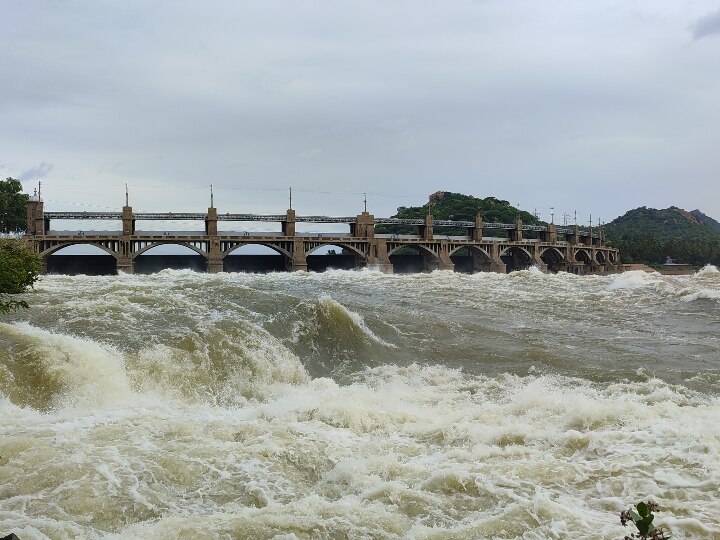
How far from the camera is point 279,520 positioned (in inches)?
264

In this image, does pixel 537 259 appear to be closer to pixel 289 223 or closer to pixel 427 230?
pixel 427 230

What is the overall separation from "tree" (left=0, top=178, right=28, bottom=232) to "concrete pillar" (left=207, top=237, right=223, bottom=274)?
1890cm

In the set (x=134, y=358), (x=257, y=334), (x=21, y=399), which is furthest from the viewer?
(x=257, y=334)

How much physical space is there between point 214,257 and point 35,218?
15.6 meters

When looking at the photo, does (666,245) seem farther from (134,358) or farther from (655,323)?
(134,358)

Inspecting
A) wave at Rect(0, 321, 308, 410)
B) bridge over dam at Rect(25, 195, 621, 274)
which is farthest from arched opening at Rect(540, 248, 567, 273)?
wave at Rect(0, 321, 308, 410)

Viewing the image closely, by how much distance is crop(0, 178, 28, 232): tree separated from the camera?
5971cm

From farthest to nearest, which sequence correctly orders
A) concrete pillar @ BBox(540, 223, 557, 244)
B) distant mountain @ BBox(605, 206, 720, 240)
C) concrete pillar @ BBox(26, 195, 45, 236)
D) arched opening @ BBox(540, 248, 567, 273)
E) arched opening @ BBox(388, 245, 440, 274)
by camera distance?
1. distant mountain @ BBox(605, 206, 720, 240)
2. arched opening @ BBox(540, 248, 567, 273)
3. concrete pillar @ BBox(540, 223, 557, 244)
4. arched opening @ BBox(388, 245, 440, 274)
5. concrete pillar @ BBox(26, 195, 45, 236)

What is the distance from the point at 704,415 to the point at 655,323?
13.9 meters

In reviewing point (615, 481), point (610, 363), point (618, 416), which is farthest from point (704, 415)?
point (610, 363)

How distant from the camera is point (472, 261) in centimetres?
8175

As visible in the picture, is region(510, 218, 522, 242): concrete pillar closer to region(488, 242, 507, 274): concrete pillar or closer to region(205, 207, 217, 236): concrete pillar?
region(488, 242, 507, 274): concrete pillar

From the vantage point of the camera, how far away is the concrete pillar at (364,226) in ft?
220

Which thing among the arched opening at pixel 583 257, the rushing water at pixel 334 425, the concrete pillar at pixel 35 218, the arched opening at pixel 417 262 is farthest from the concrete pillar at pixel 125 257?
the arched opening at pixel 583 257
